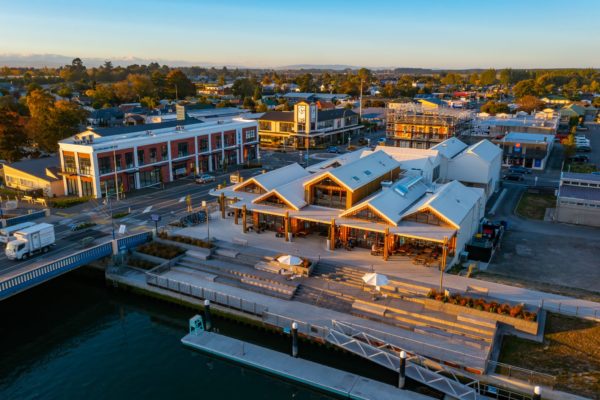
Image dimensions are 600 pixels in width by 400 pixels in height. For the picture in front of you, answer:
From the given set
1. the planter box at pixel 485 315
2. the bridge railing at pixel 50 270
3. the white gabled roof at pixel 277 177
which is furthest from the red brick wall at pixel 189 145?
the planter box at pixel 485 315

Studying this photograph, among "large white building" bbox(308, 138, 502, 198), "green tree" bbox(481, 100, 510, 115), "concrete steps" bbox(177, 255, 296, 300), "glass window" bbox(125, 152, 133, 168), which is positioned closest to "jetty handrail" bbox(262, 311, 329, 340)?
"concrete steps" bbox(177, 255, 296, 300)

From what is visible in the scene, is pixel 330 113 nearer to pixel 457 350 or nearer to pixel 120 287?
pixel 120 287

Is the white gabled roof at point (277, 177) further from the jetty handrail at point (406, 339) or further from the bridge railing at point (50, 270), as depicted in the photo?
the jetty handrail at point (406, 339)

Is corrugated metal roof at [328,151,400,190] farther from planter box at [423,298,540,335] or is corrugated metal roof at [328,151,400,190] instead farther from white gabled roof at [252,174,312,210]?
planter box at [423,298,540,335]

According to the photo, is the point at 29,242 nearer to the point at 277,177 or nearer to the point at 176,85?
the point at 277,177

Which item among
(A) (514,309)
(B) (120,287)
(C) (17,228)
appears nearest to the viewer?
(A) (514,309)

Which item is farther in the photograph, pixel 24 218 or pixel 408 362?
pixel 24 218

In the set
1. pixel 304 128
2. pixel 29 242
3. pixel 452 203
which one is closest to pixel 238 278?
pixel 29 242

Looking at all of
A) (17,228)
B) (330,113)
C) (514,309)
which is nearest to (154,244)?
(17,228)
